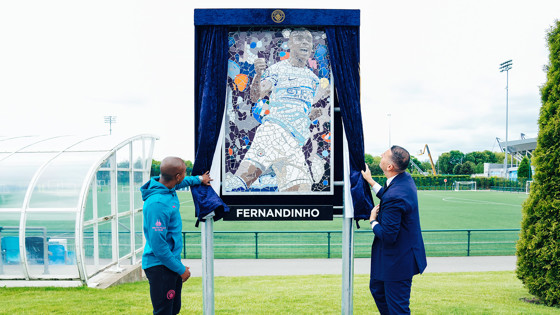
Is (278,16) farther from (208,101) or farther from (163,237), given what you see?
(163,237)

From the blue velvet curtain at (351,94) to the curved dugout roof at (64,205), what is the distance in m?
5.58

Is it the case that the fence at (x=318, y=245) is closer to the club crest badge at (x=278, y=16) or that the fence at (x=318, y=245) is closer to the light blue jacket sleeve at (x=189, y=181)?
the light blue jacket sleeve at (x=189, y=181)

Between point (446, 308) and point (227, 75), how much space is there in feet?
13.7

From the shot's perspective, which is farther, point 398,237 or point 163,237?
point 398,237

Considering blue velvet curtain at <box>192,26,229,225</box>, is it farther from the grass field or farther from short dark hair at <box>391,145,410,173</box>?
the grass field

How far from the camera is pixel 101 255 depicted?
8.52 meters

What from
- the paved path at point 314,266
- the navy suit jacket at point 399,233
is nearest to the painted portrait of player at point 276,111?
the navy suit jacket at point 399,233

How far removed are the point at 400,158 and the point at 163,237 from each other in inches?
89.1

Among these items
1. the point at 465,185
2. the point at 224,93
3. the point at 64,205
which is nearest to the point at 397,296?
the point at 224,93

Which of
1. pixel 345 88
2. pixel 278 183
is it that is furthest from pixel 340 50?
pixel 278 183

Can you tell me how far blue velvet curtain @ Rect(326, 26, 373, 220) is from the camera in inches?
163

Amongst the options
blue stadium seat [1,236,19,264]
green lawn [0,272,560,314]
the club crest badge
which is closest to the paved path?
green lawn [0,272,560,314]

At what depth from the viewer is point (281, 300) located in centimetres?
562

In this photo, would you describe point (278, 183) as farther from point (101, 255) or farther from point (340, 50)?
point (101, 255)
